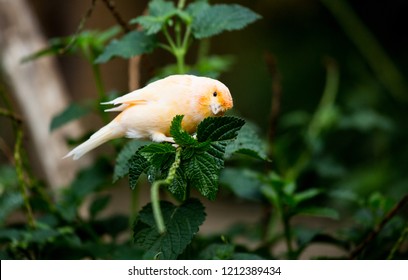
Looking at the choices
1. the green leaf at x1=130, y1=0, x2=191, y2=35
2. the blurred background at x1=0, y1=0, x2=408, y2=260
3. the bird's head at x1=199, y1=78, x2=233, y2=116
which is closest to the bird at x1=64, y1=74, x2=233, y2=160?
the bird's head at x1=199, y1=78, x2=233, y2=116

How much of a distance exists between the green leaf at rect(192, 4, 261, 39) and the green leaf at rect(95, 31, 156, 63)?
0.06 m

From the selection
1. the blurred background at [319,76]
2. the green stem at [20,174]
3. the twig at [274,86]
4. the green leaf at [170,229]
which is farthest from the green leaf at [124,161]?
the blurred background at [319,76]

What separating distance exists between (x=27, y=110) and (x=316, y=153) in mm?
641

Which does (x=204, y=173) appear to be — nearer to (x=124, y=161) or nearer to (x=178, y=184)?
(x=178, y=184)

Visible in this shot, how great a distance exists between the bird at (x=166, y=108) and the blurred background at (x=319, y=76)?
64 centimetres

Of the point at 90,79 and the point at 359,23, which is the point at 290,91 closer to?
the point at 359,23

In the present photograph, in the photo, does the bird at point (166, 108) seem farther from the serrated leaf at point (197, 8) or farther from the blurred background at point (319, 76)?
the blurred background at point (319, 76)

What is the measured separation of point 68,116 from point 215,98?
0.43 metres

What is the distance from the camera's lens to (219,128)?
1.51ft

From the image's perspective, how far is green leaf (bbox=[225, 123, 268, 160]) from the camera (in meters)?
0.54

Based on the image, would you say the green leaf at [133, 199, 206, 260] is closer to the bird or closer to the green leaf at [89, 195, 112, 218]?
the bird

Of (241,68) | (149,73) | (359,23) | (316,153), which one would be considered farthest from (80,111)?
(241,68)

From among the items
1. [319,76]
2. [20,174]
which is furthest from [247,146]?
[319,76]

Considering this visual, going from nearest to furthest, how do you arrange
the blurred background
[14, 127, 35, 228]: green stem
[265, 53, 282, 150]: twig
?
[14, 127, 35, 228]: green stem < [265, 53, 282, 150]: twig < the blurred background
